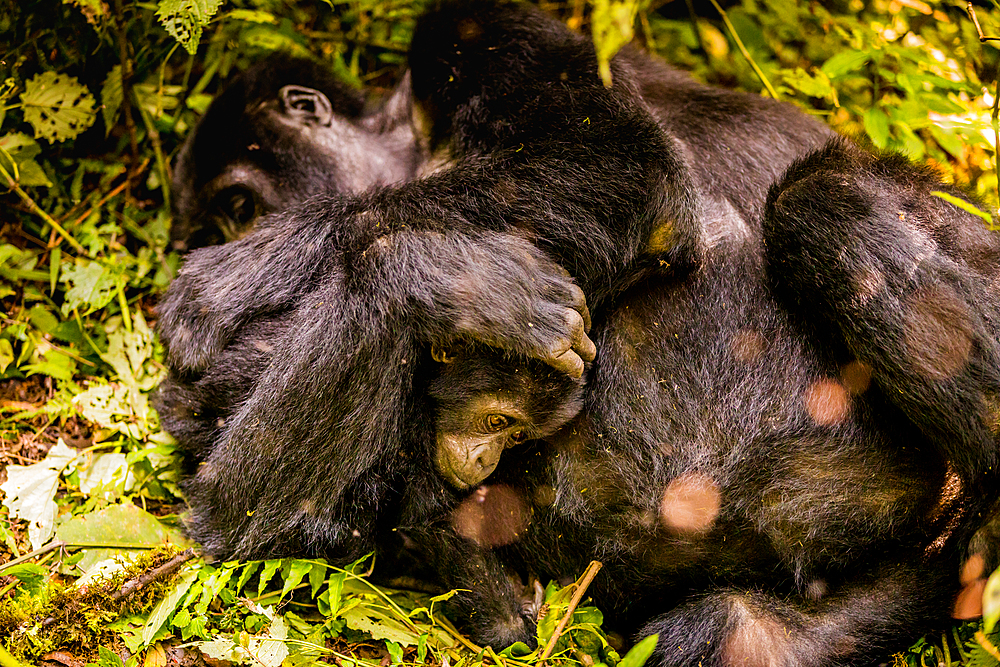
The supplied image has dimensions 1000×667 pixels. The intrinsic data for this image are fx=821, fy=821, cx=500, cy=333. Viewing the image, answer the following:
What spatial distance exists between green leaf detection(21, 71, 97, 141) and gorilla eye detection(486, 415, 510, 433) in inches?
81.1

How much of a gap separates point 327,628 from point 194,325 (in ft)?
3.10

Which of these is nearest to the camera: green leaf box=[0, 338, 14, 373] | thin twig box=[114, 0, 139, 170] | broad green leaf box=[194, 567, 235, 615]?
broad green leaf box=[194, 567, 235, 615]

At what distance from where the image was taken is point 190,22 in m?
2.52

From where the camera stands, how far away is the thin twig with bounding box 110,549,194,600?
2281 millimetres

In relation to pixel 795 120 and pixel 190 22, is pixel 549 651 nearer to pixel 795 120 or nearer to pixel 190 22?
pixel 795 120

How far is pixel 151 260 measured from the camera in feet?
10.9

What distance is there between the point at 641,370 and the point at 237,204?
1533 millimetres

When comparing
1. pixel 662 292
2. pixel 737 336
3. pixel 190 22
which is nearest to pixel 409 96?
pixel 190 22

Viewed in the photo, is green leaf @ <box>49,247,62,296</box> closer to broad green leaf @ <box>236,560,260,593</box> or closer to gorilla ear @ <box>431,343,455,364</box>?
broad green leaf @ <box>236,560,260,593</box>

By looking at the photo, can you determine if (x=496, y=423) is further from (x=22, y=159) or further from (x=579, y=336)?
(x=22, y=159)

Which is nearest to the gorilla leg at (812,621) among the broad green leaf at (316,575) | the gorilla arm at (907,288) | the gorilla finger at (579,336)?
the gorilla arm at (907,288)

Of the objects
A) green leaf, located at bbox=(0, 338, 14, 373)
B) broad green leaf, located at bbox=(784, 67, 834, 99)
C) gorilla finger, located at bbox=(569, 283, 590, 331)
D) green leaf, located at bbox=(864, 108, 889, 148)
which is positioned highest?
broad green leaf, located at bbox=(784, 67, 834, 99)

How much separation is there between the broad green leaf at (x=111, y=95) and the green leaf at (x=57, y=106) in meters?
0.08

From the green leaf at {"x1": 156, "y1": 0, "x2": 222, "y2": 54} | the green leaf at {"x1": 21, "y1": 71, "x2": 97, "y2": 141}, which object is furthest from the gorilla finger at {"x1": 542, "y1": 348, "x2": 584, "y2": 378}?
the green leaf at {"x1": 21, "y1": 71, "x2": 97, "y2": 141}
